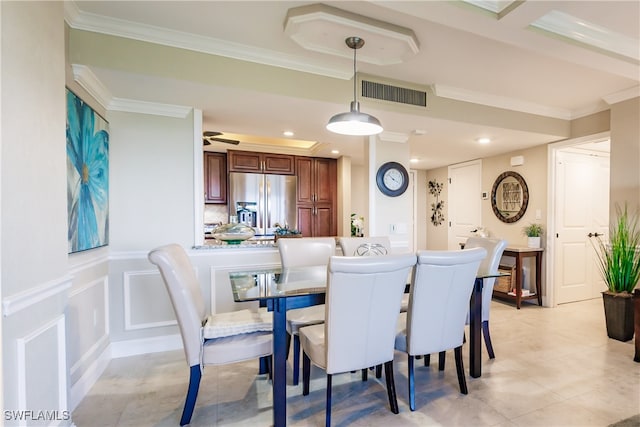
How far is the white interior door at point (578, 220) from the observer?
13.5ft

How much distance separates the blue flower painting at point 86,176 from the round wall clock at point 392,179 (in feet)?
8.73

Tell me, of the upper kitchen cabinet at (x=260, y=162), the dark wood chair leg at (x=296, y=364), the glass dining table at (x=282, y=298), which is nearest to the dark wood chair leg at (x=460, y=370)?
the glass dining table at (x=282, y=298)

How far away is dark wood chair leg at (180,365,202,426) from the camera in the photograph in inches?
66.4

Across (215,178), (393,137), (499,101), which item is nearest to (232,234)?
(393,137)

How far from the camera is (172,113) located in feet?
9.02

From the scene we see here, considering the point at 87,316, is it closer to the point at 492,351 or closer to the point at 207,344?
the point at 207,344

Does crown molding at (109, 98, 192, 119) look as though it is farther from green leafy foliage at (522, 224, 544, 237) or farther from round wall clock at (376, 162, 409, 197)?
green leafy foliage at (522, 224, 544, 237)

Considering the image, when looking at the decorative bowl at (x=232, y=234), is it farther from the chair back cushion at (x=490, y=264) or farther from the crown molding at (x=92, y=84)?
the chair back cushion at (x=490, y=264)

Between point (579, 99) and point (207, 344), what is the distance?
4.39 metres

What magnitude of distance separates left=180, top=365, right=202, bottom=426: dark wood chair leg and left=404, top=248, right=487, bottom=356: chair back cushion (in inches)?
47.6

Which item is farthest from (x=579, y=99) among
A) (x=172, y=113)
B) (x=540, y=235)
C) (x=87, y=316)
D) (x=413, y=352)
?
(x=87, y=316)

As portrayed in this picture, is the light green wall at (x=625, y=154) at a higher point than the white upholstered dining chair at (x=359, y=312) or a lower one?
higher

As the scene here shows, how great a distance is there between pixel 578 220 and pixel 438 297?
3.79 m

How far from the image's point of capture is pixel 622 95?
125 inches
